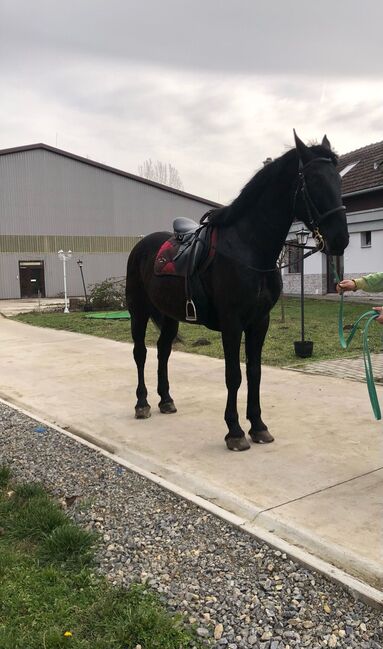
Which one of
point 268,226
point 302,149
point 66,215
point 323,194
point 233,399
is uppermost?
point 66,215

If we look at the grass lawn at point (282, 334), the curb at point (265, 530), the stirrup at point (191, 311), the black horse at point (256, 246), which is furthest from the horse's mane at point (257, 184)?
the grass lawn at point (282, 334)

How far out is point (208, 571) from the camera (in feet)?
8.90

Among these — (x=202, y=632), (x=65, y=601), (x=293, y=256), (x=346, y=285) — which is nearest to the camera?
(x=202, y=632)

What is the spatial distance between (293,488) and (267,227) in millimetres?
1976

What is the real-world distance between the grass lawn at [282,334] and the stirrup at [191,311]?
3882 mm

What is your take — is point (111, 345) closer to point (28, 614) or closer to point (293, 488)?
point (293, 488)

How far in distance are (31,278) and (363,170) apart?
24.4 m

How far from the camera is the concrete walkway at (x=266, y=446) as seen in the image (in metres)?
3.10

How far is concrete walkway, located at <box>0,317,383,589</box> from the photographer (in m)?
3.10

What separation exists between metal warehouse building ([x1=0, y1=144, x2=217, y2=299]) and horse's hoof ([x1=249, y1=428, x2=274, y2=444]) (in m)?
35.6

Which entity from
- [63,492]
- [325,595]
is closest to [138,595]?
[325,595]

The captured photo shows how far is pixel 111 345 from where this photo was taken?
37.8ft

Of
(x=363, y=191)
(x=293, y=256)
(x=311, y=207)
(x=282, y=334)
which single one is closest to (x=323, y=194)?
(x=311, y=207)

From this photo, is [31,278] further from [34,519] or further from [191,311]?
[34,519]
